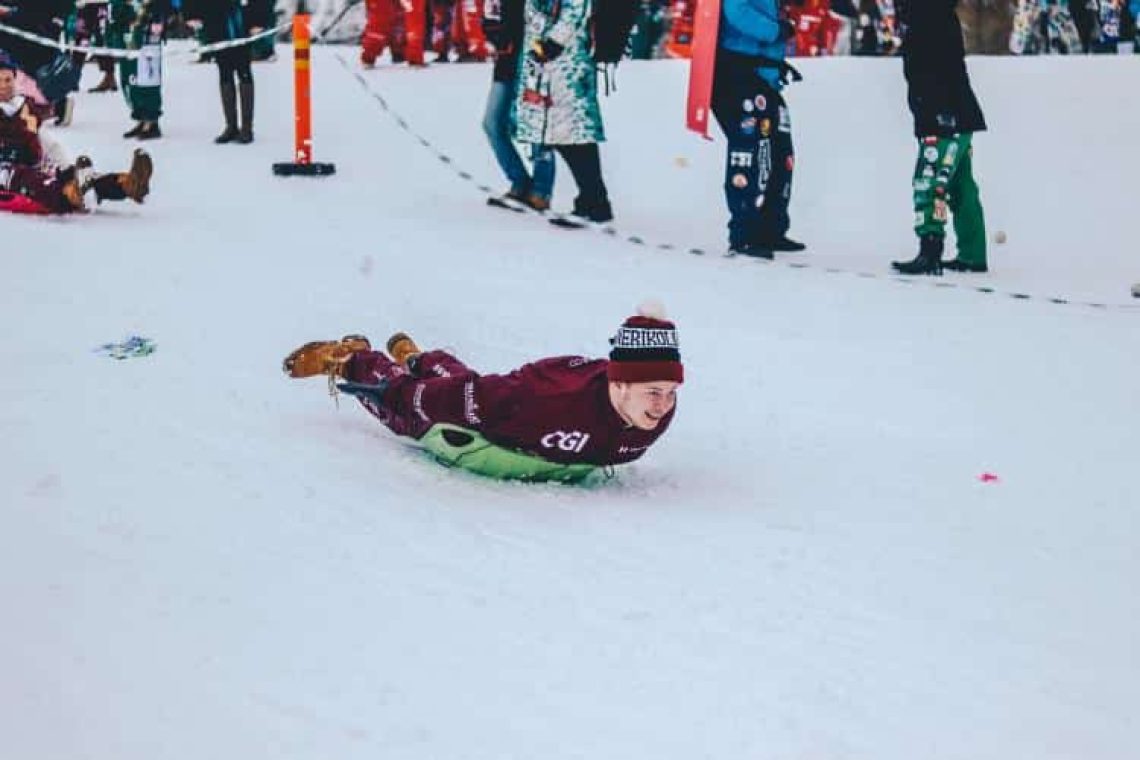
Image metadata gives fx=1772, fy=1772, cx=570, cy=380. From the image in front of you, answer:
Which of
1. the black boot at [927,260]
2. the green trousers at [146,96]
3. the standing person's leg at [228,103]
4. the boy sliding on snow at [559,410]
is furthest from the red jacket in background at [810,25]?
the boy sliding on snow at [559,410]

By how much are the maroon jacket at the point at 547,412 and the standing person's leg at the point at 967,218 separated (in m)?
4.20

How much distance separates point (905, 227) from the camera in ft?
32.4

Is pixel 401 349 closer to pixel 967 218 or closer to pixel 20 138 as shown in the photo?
pixel 967 218

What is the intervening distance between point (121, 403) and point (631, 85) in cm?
940

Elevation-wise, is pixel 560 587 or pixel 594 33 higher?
pixel 594 33

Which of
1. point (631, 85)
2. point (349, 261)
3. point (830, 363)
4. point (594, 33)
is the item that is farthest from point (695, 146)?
point (830, 363)

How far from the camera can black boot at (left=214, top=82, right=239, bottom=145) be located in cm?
1212

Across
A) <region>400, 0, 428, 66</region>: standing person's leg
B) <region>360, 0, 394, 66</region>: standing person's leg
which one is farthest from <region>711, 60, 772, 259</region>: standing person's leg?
<region>360, 0, 394, 66</region>: standing person's leg

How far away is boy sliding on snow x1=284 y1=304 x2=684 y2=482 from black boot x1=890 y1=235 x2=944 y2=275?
398cm

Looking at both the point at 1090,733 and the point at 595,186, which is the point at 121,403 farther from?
the point at 595,186

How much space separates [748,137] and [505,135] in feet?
6.23

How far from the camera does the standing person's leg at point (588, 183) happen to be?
30.1 feet

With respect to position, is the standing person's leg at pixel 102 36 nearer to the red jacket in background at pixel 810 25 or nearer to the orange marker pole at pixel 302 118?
the orange marker pole at pixel 302 118

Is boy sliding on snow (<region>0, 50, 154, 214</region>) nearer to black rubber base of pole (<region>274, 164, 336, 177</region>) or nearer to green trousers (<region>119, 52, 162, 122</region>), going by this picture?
→ black rubber base of pole (<region>274, 164, 336, 177</region>)
